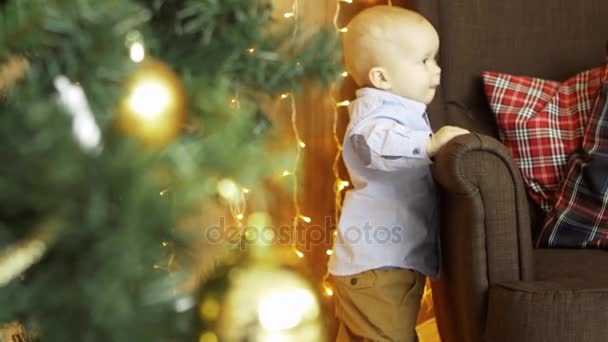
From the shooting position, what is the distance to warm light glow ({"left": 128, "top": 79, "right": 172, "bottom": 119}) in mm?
510

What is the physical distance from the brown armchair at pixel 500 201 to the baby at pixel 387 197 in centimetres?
8

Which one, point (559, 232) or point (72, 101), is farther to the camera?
point (559, 232)

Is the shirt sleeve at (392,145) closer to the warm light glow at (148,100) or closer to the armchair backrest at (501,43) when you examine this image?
the armchair backrest at (501,43)

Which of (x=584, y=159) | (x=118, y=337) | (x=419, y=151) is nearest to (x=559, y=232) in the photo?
(x=584, y=159)

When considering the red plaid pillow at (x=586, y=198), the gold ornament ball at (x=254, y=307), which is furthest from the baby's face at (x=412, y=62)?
the gold ornament ball at (x=254, y=307)

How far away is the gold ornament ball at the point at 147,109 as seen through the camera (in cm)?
50

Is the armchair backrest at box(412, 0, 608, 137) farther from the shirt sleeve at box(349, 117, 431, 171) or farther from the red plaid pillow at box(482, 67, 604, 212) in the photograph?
the shirt sleeve at box(349, 117, 431, 171)

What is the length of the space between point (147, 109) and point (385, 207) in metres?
0.99

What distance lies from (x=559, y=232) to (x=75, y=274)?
3.96 ft

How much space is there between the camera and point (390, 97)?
142 centimetres

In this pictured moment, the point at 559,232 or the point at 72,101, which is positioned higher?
the point at 72,101

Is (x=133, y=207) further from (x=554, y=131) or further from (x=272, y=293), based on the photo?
(x=554, y=131)

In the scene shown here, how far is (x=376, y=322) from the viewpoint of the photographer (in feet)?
4.67

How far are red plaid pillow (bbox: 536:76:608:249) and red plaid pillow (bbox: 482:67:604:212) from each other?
0.05 m
